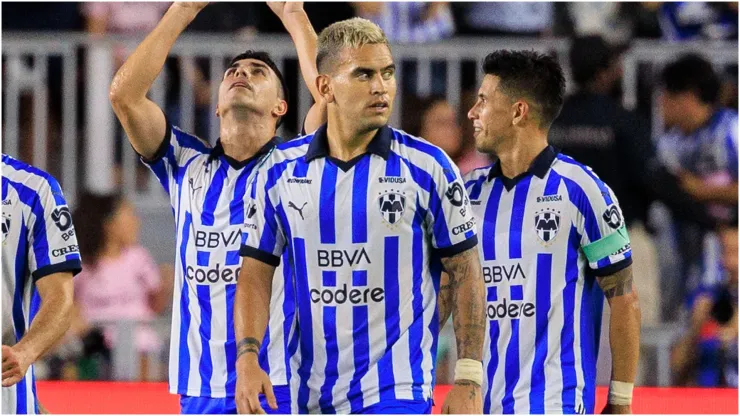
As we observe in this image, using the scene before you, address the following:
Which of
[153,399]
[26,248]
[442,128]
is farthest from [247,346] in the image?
[442,128]

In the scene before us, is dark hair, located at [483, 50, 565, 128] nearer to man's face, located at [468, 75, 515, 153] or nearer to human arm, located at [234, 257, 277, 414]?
man's face, located at [468, 75, 515, 153]

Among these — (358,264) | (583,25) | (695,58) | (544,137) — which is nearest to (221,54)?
(583,25)

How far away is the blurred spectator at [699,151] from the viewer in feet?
30.1

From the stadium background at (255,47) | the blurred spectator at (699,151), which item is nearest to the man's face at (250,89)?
the stadium background at (255,47)

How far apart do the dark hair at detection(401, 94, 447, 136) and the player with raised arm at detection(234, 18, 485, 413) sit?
405 centimetres

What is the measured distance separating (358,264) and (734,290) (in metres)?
4.63

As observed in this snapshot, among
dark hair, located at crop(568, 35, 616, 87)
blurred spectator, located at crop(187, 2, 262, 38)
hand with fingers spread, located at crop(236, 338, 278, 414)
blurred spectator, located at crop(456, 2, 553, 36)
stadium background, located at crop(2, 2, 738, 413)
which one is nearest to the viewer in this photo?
hand with fingers spread, located at crop(236, 338, 278, 414)

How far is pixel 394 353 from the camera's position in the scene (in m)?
5.02

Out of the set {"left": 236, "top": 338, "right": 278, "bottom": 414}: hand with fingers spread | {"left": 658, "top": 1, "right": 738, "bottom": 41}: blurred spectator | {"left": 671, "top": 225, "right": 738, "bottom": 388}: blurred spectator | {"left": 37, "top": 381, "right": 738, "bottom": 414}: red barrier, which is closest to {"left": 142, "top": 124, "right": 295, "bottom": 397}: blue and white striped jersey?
{"left": 236, "top": 338, "right": 278, "bottom": 414}: hand with fingers spread

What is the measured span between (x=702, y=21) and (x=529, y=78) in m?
4.34

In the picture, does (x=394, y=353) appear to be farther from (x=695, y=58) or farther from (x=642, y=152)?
(x=695, y=58)

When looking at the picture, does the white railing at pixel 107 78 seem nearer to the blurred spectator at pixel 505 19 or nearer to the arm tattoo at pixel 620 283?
the blurred spectator at pixel 505 19

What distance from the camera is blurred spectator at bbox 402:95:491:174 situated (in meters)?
9.10

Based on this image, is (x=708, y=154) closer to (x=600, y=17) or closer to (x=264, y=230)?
(x=600, y=17)
